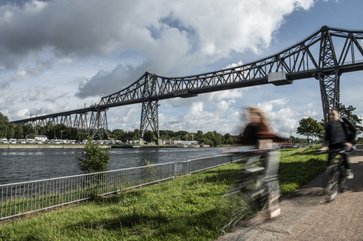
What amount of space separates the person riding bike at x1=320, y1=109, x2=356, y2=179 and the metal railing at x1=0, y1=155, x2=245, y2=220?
285cm

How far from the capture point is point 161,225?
22.8 ft

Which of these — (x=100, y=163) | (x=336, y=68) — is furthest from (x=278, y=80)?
(x=100, y=163)

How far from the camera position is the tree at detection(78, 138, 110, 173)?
746 inches

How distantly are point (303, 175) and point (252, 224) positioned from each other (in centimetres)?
751

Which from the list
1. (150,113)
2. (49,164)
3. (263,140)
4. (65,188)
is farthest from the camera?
(150,113)

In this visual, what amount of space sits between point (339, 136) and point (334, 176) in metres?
0.86

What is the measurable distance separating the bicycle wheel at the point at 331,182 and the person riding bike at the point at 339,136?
221 mm

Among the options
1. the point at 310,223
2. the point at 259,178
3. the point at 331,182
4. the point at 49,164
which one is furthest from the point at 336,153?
the point at 49,164

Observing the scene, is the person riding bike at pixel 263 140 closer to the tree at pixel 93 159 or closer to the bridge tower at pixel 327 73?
the tree at pixel 93 159

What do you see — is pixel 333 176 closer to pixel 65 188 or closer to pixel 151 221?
pixel 151 221

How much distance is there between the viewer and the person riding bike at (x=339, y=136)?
827 centimetres

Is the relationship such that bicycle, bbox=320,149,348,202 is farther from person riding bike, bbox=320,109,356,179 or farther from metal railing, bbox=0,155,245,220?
metal railing, bbox=0,155,245,220

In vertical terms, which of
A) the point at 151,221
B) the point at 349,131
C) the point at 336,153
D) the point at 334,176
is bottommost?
the point at 151,221

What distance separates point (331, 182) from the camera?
8281 mm
